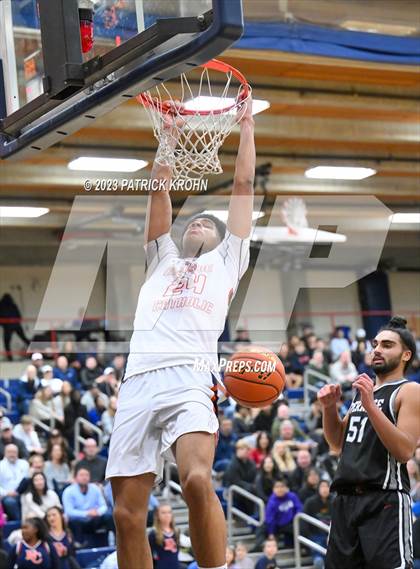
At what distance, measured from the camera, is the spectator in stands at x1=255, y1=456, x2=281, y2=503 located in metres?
13.2

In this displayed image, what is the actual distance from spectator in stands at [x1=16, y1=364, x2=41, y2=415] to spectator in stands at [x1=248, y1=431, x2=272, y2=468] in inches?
137

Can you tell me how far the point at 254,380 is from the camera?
210 inches

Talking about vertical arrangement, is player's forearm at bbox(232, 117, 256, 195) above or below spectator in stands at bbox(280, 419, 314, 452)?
above

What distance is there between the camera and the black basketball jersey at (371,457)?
17.4 ft

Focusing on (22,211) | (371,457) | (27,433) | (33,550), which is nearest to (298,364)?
Result: (22,211)

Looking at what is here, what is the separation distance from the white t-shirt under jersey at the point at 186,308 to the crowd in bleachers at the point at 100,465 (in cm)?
530

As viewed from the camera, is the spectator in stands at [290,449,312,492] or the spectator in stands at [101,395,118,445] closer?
the spectator in stands at [290,449,312,492]

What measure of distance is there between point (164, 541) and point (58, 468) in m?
2.29

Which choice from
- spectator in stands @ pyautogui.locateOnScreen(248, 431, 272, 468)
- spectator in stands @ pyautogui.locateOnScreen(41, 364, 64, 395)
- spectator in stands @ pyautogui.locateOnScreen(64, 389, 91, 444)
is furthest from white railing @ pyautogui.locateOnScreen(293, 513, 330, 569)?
spectator in stands @ pyautogui.locateOnScreen(41, 364, 64, 395)

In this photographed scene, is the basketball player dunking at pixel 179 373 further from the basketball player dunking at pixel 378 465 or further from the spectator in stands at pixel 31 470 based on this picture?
the spectator in stands at pixel 31 470

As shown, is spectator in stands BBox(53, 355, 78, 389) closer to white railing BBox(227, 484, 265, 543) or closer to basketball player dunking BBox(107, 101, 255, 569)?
white railing BBox(227, 484, 265, 543)

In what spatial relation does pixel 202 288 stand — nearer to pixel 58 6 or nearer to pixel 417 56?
pixel 58 6

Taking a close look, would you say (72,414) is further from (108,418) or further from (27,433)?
(27,433)

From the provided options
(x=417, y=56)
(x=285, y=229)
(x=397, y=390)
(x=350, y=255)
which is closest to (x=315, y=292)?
(x=350, y=255)
